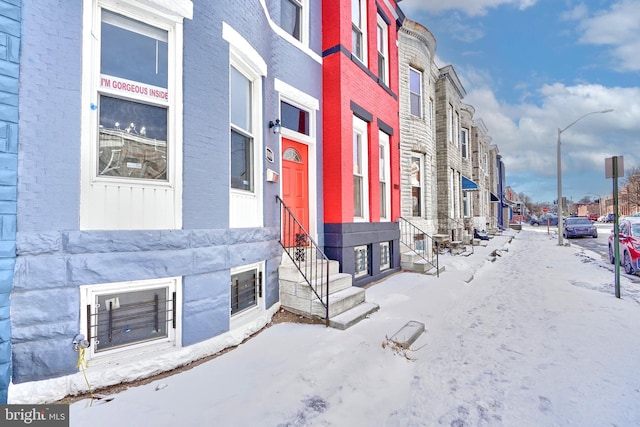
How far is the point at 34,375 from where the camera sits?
9.14ft

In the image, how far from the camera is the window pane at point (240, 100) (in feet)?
15.3

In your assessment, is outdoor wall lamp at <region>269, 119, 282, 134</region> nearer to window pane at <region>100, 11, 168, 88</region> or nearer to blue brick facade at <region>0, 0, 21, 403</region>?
window pane at <region>100, 11, 168, 88</region>

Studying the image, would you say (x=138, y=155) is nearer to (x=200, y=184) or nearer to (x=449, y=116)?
(x=200, y=184)

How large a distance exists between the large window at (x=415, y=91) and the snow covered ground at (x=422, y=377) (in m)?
8.40

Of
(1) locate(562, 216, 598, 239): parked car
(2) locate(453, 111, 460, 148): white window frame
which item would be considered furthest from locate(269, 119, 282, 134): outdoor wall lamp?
(1) locate(562, 216, 598, 239): parked car

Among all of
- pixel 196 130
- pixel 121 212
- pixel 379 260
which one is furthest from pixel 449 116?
pixel 121 212

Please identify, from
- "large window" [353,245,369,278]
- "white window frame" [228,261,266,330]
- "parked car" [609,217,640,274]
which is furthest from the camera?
"parked car" [609,217,640,274]

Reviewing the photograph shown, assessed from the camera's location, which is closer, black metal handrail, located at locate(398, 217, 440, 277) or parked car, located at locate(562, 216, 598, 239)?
black metal handrail, located at locate(398, 217, 440, 277)

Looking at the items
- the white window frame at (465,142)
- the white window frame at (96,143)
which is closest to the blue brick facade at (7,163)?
the white window frame at (96,143)

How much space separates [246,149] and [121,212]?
2.23 metres

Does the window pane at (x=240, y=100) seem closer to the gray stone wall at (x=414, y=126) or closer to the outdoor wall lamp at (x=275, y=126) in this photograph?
the outdoor wall lamp at (x=275, y=126)

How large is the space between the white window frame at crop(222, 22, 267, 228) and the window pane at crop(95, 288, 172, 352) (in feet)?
4.48

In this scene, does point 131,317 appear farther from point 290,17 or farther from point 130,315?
point 290,17

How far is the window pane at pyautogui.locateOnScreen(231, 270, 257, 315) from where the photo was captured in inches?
176
